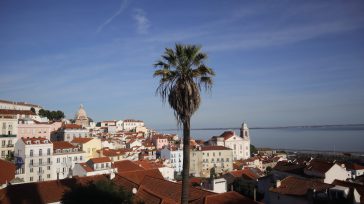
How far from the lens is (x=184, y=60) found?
14.5m

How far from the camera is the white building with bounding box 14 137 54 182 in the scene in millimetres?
54500

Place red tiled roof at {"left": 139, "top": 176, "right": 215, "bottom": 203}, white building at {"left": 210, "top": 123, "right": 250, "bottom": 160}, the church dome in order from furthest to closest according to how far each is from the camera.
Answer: the church dome < white building at {"left": 210, "top": 123, "right": 250, "bottom": 160} < red tiled roof at {"left": 139, "top": 176, "right": 215, "bottom": 203}

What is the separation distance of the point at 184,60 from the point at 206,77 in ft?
4.07

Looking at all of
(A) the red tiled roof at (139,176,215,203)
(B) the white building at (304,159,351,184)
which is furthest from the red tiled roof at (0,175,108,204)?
(B) the white building at (304,159,351,184)

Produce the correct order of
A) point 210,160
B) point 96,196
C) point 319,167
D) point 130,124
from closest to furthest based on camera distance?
1. point 96,196
2. point 319,167
3. point 210,160
4. point 130,124

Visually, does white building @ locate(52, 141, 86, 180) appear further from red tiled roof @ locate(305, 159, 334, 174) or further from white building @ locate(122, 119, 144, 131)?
white building @ locate(122, 119, 144, 131)

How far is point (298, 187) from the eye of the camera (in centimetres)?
3145

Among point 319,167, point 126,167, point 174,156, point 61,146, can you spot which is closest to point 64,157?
point 61,146

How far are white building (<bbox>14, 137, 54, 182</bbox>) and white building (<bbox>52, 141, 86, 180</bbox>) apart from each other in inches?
43.1

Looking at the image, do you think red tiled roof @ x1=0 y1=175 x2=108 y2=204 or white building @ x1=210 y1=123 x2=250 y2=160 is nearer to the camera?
red tiled roof @ x1=0 y1=175 x2=108 y2=204

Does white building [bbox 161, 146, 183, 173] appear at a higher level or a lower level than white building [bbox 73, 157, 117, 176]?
lower

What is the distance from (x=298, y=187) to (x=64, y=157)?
43864 mm

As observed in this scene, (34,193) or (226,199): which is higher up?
(226,199)

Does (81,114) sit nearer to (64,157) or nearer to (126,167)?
(64,157)
